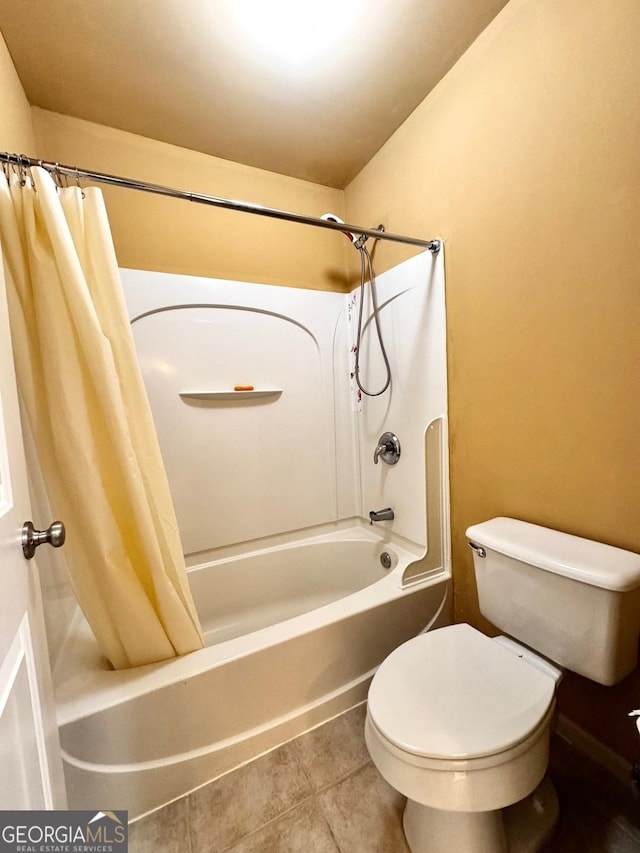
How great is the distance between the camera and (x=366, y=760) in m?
1.06

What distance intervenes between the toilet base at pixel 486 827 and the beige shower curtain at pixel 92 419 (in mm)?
765

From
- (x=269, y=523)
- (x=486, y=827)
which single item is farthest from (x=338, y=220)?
(x=486, y=827)

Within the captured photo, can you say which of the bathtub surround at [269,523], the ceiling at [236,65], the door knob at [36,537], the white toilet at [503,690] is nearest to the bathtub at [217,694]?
the bathtub surround at [269,523]

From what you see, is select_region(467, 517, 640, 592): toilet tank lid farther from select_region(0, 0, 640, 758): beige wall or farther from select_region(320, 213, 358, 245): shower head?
select_region(320, 213, 358, 245): shower head

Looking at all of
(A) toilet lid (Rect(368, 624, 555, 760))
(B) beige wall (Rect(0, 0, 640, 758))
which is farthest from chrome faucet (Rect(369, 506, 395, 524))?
(A) toilet lid (Rect(368, 624, 555, 760))

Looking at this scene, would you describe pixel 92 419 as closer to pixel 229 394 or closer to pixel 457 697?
pixel 229 394

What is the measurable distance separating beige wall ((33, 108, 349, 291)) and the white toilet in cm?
162

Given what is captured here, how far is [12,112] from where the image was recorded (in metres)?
1.07

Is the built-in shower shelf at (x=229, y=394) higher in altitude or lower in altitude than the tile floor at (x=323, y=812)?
higher

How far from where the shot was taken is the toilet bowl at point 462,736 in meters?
0.68

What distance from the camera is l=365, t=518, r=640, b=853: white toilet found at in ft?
2.25

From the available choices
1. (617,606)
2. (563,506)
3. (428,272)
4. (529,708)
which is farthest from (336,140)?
(529,708)

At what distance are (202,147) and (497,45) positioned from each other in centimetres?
123

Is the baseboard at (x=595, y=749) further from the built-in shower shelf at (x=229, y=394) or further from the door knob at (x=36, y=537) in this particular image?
the built-in shower shelf at (x=229, y=394)
